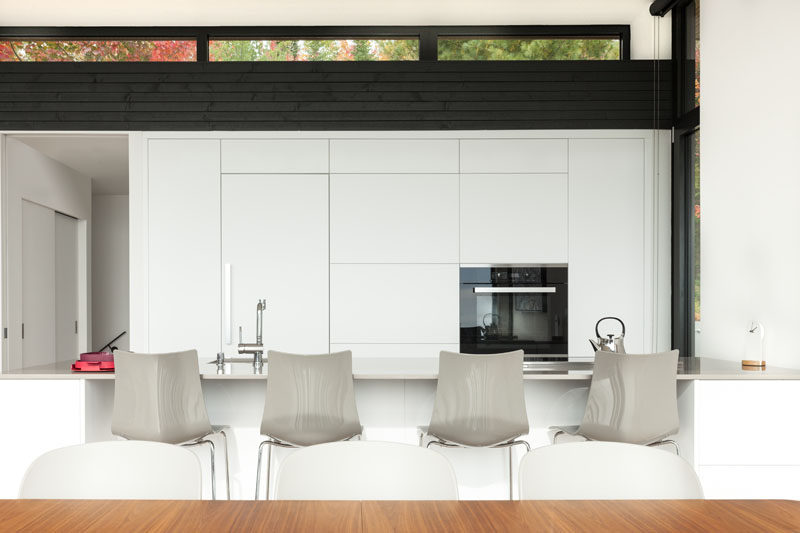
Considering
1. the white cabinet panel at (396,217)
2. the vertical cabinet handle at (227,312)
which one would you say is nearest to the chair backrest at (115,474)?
the vertical cabinet handle at (227,312)

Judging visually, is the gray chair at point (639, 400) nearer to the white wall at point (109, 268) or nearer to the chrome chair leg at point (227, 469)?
the chrome chair leg at point (227, 469)

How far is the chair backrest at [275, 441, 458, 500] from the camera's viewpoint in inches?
66.1

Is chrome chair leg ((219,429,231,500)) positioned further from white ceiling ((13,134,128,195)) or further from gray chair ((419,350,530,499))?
white ceiling ((13,134,128,195))

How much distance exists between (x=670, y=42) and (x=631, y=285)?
1.83m

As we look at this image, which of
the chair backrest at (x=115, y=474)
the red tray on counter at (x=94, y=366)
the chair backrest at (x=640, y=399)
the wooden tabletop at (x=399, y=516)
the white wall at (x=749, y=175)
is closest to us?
the wooden tabletop at (x=399, y=516)

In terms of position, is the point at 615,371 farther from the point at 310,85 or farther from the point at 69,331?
the point at 69,331

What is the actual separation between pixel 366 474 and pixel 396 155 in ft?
11.8

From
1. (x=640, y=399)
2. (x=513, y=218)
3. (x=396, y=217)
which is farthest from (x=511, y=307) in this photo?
Answer: (x=640, y=399)

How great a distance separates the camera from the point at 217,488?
10.9ft

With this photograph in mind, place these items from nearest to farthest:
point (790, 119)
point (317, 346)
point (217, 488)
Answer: point (217, 488)
point (790, 119)
point (317, 346)

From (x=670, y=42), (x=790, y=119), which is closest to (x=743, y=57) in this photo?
(x=790, y=119)

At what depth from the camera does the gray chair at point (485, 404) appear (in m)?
2.96

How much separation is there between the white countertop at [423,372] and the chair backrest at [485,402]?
0.57 ft

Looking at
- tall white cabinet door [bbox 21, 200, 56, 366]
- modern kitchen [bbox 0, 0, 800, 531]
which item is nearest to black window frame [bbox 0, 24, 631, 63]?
modern kitchen [bbox 0, 0, 800, 531]
